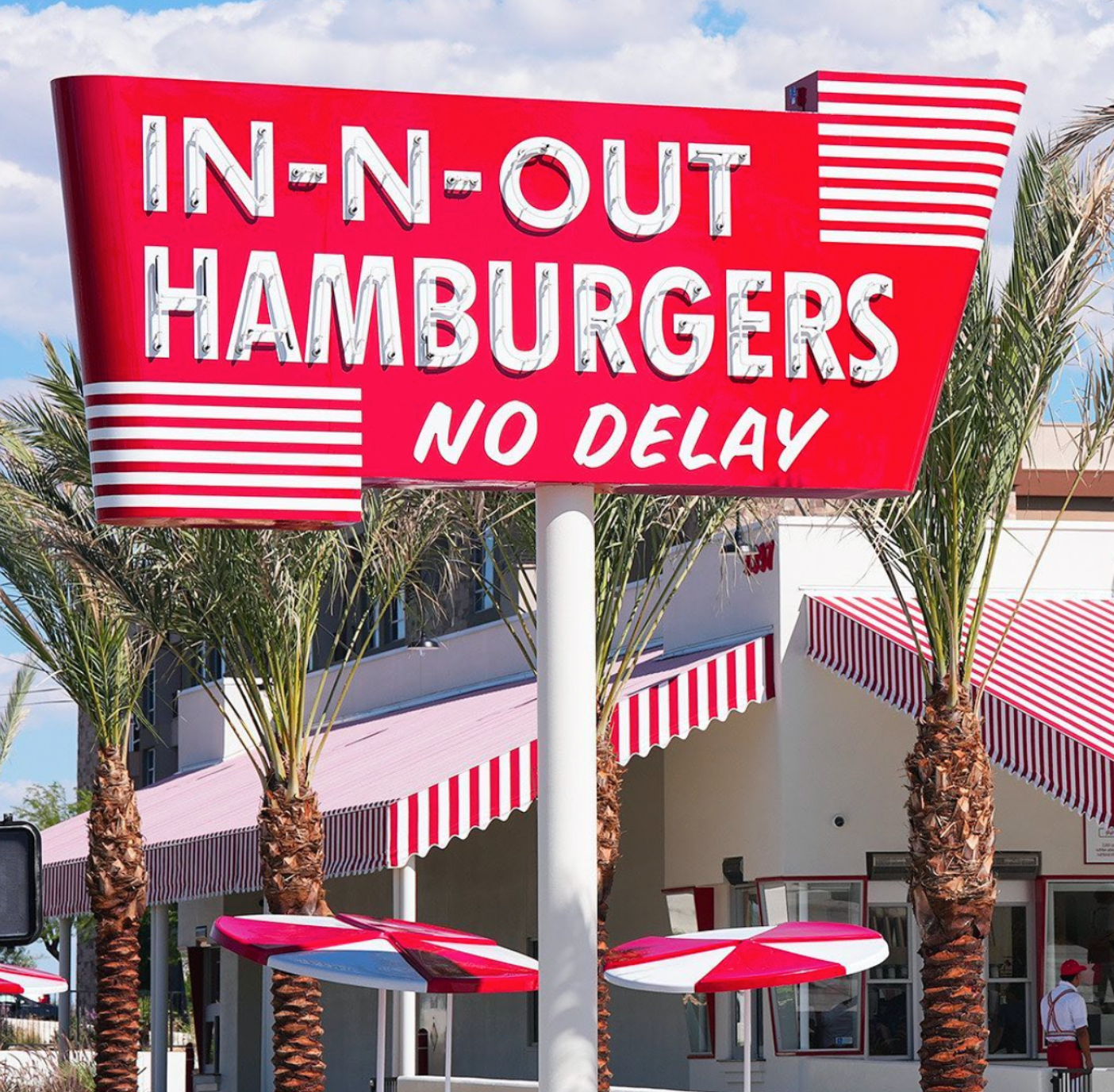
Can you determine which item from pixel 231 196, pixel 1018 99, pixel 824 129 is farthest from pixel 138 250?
pixel 1018 99

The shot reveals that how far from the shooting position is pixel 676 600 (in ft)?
77.2

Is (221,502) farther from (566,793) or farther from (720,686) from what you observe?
(720,686)

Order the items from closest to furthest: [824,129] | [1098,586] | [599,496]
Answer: [824,129]
[599,496]
[1098,586]

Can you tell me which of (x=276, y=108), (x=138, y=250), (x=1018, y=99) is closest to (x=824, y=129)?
(x=1018, y=99)

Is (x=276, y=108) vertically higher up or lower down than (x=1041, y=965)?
higher up

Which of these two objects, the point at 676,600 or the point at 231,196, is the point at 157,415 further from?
the point at 676,600

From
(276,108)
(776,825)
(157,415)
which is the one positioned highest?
(276,108)

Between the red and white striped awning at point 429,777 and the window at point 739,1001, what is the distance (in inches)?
65.5

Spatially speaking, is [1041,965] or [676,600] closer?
[1041,965]

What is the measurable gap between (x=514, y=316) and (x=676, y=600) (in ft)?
47.7

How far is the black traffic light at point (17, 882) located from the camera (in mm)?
7141

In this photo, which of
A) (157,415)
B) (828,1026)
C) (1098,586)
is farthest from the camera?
(1098,586)

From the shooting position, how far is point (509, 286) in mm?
9117

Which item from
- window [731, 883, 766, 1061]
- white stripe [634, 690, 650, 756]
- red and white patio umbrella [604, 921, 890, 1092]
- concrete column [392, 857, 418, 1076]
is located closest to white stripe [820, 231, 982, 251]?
red and white patio umbrella [604, 921, 890, 1092]
